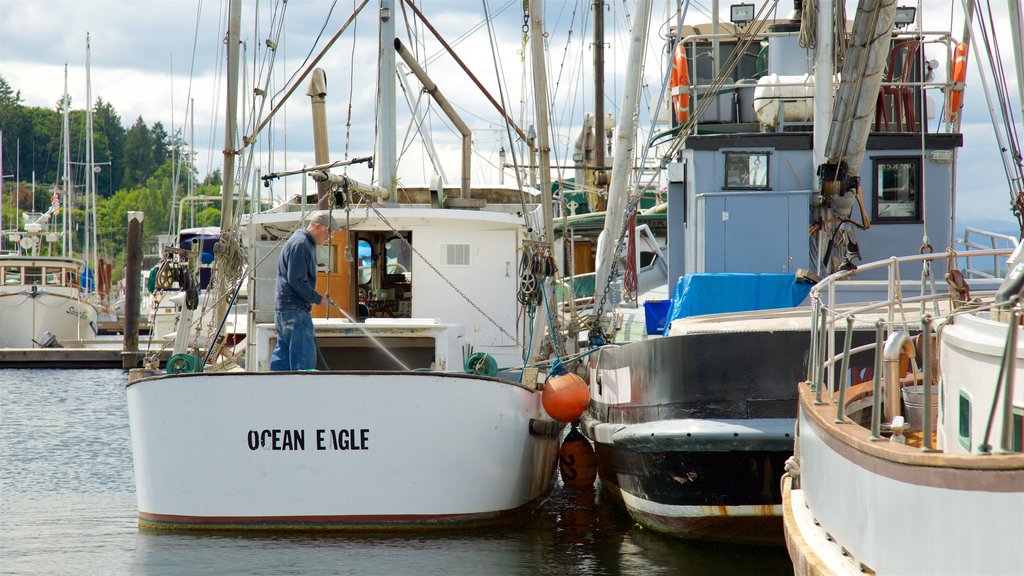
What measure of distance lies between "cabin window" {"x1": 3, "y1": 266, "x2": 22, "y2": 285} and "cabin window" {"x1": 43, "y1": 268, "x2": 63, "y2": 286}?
0.83m

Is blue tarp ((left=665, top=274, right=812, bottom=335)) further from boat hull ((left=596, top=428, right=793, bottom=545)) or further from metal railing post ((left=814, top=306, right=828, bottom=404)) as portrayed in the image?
metal railing post ((left=814, top=306, right=828, bottom=404))

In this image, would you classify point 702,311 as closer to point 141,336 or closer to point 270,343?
point 270,343

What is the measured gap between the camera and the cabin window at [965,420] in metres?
5.15

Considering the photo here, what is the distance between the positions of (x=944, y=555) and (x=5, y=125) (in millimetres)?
137715

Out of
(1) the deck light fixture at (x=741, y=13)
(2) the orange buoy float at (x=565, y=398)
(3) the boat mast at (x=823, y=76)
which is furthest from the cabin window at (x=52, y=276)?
(3) the boat mast at (x=823, y=76)

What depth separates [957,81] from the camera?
1402 centimetres

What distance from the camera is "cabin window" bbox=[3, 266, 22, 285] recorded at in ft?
128

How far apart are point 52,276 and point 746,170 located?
32.3 meters

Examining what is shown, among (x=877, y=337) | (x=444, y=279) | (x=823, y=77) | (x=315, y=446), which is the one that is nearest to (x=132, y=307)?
(x=444, y=279)

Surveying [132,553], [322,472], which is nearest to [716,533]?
[322,472]

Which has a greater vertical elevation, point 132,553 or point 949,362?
point 949,362

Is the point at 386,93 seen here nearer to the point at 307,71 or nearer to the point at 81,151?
the point at 307,71

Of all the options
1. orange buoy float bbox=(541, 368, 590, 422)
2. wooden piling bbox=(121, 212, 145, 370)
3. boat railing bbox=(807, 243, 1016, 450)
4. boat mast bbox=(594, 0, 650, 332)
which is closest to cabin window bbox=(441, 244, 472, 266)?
boat mast bbox=(594, 0, 650, 332)

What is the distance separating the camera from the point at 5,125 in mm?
127688
